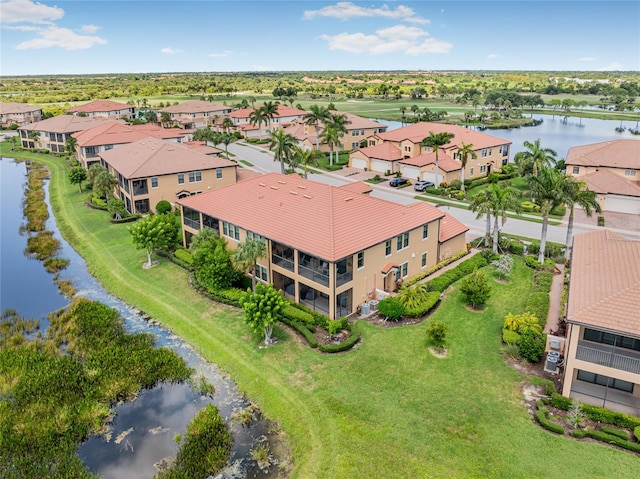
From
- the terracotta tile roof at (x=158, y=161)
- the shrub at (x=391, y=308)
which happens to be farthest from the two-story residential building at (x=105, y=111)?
the shrub at (x=391, y=308)

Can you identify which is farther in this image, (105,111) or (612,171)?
(105,111)

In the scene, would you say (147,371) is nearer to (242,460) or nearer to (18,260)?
(242,460)

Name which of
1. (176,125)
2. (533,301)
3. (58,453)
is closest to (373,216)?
(533,301)

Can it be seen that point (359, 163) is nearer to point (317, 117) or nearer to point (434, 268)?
point (317, 117)

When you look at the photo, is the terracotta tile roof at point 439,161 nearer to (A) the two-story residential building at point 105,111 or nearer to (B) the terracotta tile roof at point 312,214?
(B) the terracotta tile roof at point 312,214

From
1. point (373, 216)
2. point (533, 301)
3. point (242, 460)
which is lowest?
point (242, 460)

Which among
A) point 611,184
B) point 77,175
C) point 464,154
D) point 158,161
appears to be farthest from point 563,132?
point 77,175
